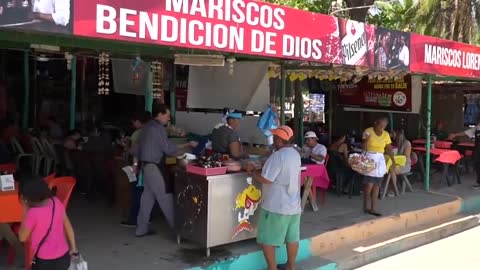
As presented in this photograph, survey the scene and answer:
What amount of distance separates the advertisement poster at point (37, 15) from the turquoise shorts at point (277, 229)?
259 centimetres

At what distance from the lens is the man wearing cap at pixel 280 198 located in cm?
535

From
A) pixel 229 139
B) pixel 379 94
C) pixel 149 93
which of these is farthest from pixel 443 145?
pixel 229 139

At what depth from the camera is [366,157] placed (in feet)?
26.4

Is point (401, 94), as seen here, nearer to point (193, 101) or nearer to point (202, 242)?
point (193, 101)

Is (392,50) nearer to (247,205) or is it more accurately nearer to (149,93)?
(247,205)

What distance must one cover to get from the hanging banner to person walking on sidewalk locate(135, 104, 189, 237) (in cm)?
420

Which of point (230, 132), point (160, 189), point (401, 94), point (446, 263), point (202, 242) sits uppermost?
point (401, 94)

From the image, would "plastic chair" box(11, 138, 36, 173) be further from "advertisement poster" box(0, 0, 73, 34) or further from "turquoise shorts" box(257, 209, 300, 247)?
"advertisement poster" box(0, 0, 73, 34)

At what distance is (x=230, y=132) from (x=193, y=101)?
2.59 metres

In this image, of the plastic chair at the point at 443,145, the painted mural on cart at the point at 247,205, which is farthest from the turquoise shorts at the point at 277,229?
the plastic chair at the point at 443,145

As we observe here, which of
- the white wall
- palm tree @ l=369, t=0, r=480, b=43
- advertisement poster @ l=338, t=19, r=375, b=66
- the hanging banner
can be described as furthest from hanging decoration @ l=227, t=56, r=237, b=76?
palm tree @ l=369, t=0, r=480, b=43

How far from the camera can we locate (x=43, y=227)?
372cm

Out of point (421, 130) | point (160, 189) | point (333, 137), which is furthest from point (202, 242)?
point (421, 130)

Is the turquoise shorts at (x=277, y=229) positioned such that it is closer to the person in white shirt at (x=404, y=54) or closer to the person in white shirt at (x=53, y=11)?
the person in white shirt at (x=53, y=11)
